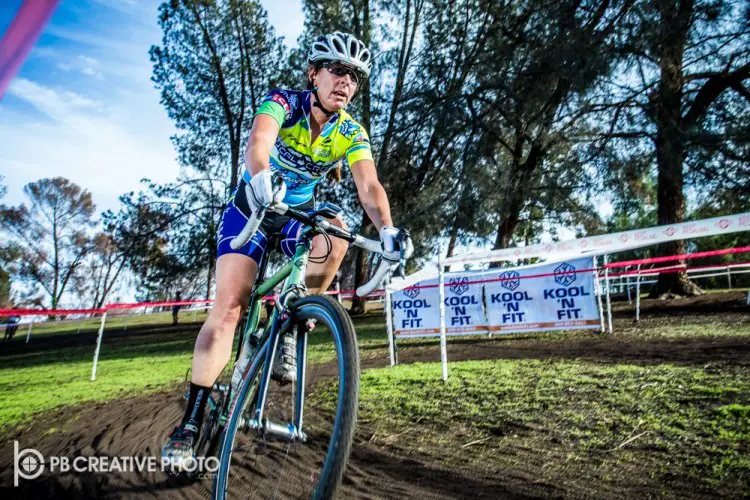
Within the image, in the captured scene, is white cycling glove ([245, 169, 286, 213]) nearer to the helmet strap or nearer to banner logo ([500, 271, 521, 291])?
the helmet strap

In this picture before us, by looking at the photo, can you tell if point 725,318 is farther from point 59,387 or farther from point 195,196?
point 195,196

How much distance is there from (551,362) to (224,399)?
5322mm

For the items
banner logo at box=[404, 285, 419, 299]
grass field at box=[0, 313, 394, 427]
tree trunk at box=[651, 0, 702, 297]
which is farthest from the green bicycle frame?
tree trunk at box=[651, 0, 702, 297]

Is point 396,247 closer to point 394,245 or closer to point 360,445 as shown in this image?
point 394,245

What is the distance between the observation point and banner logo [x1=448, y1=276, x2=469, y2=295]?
9961mm

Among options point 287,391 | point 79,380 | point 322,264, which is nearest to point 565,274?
point 322,264

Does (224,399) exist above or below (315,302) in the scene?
below

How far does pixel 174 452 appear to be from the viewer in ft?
8.71

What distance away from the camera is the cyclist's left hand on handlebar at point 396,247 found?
7.27ft

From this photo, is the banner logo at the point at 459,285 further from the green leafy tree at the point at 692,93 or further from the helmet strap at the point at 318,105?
the helmet strap at the point at 318,105

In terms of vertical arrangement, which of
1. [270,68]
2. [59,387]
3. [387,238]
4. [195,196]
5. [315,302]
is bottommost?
[59,387]

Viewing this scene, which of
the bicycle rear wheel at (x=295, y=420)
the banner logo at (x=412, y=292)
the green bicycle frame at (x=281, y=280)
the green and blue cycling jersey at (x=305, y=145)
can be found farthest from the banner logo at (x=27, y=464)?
the banner logo at (x=412, y=292)

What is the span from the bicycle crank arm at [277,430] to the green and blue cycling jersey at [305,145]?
4.75 feet

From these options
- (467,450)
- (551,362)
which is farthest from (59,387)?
(551,362)
